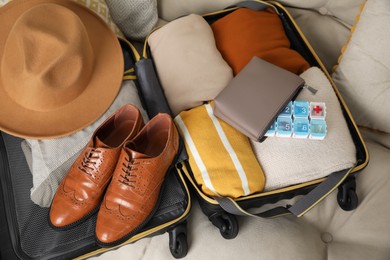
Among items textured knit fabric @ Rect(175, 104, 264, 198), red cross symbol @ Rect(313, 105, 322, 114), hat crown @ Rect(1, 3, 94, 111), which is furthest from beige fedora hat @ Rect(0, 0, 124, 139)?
red cross symbol @ Rect(313, 105, 322, 114)

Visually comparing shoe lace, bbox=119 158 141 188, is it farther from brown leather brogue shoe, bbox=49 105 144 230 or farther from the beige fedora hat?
the beige fedora hat

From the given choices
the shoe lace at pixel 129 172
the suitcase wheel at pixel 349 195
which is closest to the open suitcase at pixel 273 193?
the suitcase wheel at pixel 349 195

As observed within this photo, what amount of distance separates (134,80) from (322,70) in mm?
505

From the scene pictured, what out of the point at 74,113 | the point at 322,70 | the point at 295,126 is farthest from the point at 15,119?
the point at 322,70

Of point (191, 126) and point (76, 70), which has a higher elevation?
point (76, 70)

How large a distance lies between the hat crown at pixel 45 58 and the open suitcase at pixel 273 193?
7.3 inches

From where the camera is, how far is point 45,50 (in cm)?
73

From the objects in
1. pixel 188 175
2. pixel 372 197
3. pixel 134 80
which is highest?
pixel 134 80

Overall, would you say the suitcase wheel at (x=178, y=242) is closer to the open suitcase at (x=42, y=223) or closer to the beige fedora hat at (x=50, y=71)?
the open suitcase at (x=42, y=223)

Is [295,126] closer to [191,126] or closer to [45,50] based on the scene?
[191,126]

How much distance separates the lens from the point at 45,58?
2.38 ft

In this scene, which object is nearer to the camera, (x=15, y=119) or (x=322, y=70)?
(x=15, y=119)

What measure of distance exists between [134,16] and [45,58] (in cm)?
33

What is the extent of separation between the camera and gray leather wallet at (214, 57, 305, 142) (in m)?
0.75
